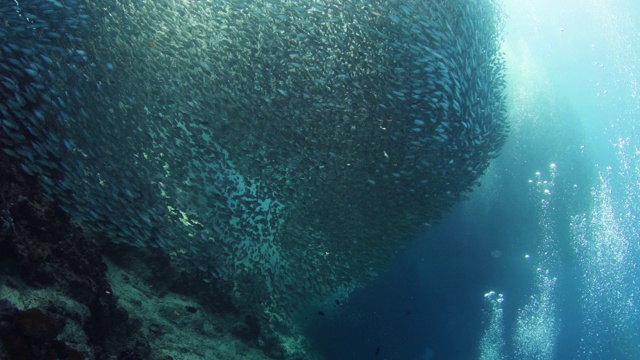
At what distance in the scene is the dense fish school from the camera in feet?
27.7

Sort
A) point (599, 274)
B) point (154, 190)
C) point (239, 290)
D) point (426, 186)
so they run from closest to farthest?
point (154, 190) → point (239, 290) → point (426, 186) → point (599, 274)

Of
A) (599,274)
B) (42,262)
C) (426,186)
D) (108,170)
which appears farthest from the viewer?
(599,274)

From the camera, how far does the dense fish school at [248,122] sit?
8.43m

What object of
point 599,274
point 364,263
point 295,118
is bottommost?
point 364,263

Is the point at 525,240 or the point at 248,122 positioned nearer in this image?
the point at 248,122

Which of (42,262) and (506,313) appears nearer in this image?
(42,262)

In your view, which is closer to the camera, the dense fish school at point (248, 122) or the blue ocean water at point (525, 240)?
the dense fish school at point (248, 122)

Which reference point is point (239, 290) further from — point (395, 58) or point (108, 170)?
point (395, 58)

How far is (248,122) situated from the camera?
1179cm

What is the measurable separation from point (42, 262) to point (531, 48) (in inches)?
1278

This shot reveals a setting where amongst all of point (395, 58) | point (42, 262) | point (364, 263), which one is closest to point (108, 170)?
point (42, 262)

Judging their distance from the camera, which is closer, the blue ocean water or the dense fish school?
the dense fish school

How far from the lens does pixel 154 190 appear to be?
378 inches

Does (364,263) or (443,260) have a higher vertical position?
(443,260)
